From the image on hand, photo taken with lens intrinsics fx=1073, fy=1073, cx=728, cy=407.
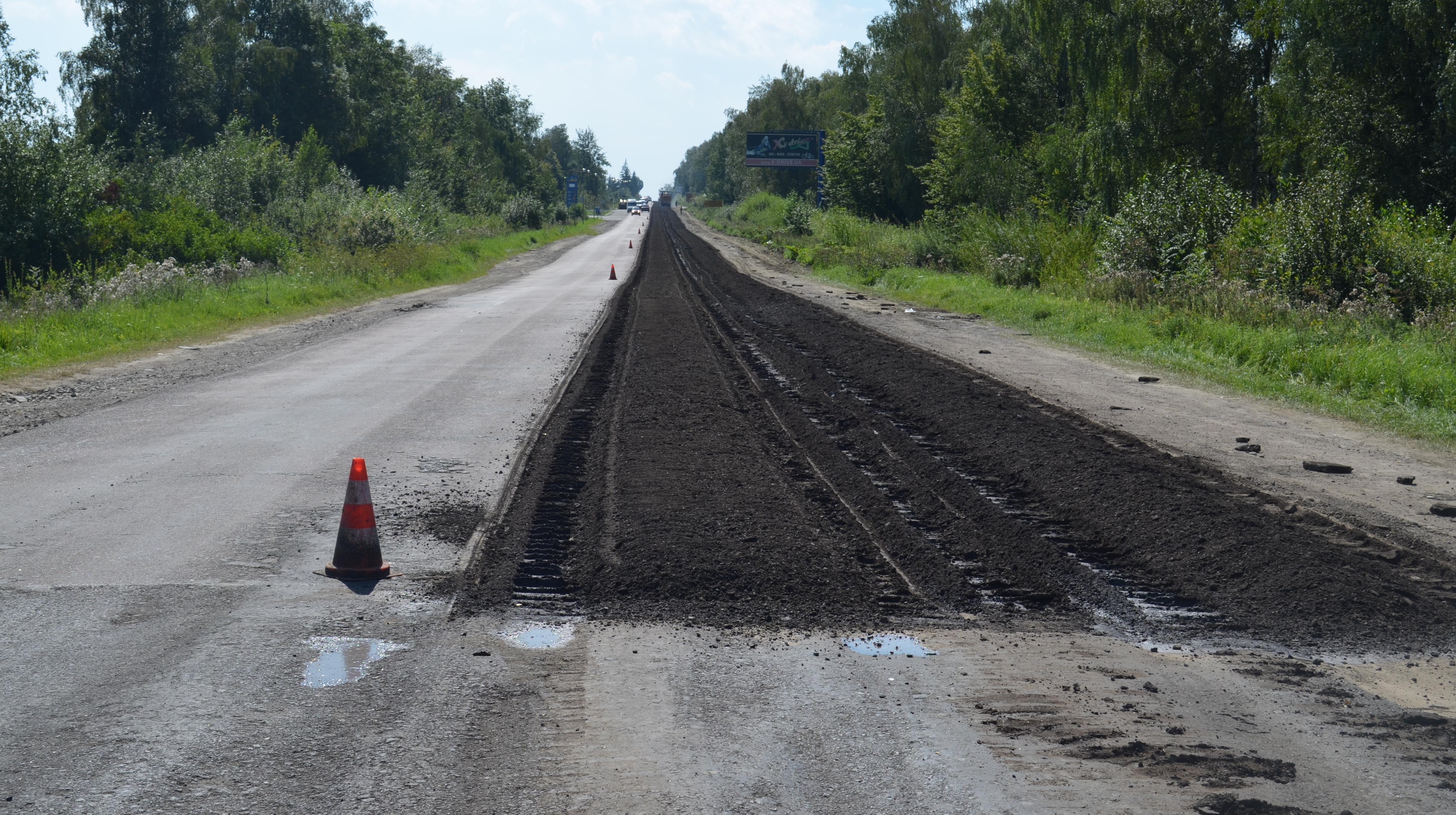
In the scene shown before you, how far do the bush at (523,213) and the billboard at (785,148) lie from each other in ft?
58.7

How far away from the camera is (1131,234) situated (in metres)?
22.2

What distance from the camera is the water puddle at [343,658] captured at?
465 centimetres

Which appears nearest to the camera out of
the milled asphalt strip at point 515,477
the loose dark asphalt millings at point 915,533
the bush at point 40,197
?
the loose dark asphalt millings at point 915,533

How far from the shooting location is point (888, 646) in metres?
5.23

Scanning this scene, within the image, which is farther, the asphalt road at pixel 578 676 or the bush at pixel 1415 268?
the bush at pixel 1415 268

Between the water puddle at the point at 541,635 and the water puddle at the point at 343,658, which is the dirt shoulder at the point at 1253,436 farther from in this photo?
the water puddle at the point at 343,658

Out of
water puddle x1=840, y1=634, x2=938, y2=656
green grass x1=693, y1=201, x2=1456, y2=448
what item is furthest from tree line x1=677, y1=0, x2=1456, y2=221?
water puddle x1=840, y1=634, x2=938, y2=656

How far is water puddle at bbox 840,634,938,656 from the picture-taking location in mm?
5117

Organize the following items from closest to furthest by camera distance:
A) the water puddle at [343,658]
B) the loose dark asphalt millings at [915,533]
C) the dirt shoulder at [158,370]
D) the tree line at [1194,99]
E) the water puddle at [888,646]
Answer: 1. the water puddle at [343,658]
2. the water puddle at [888,646]
3. the loose dark asphalt millings at [915,533]
4. the dirt shoulder at [158,370]
5. the tree line at [1194,99]

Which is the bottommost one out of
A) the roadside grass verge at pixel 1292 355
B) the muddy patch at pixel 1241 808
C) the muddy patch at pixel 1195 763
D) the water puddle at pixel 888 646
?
the water puddle at pixel 888 646

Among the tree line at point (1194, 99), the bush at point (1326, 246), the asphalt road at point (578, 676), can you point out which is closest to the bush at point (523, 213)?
the tree line at point (1194, 99)

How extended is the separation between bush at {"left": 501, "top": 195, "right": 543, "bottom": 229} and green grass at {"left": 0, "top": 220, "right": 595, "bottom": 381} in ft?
127

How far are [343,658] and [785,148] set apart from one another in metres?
67.6

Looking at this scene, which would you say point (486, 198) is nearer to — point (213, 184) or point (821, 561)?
point (213, 184)
